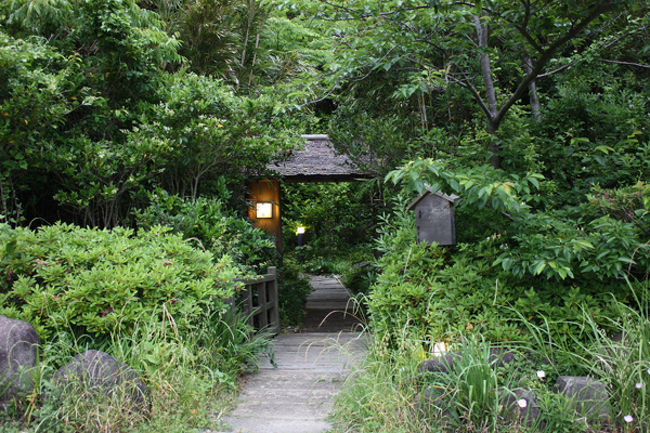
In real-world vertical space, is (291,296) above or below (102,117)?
below

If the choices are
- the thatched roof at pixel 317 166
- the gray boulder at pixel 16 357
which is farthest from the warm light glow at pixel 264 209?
the gray boulder at pixel 16 357

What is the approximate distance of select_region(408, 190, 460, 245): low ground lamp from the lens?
11.3 ft

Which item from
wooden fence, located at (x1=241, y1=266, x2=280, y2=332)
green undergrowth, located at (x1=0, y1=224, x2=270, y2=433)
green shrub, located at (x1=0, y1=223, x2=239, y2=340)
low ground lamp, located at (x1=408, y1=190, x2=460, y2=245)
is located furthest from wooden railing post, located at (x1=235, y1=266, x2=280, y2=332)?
low ground lamp, located at (x1=408, y1=190, x2=460, y2=245)

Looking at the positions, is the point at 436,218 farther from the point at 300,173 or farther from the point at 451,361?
the point at 300,173

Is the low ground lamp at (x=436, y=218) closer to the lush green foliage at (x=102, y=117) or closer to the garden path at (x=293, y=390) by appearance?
the garden path at (x=293, y=390)

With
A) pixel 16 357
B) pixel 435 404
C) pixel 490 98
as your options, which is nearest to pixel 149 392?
pixel 16 357

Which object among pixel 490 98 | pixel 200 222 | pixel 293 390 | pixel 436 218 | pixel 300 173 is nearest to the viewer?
pixel 293 390

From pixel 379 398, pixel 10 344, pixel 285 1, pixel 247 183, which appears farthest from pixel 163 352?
pixel 247 183

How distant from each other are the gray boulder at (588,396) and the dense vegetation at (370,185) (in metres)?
0.08

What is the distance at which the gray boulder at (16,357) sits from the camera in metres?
2.48

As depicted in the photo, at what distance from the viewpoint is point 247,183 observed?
22.3 ft

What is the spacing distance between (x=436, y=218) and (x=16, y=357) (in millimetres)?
2886

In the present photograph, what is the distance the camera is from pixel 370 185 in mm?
5938

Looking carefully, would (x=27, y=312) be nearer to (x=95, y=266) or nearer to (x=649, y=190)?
(x=95, y=266)
